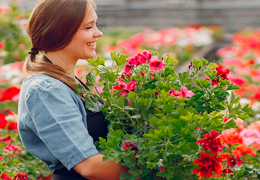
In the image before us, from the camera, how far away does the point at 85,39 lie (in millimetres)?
1434

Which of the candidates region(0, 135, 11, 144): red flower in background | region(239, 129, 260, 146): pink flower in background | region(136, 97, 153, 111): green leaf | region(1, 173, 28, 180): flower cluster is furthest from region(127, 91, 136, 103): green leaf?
region(0, 135, 11, 144): red flower in background

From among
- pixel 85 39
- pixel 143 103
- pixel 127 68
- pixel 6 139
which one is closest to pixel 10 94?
pixel 6 139

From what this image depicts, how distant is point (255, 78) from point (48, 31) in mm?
3437

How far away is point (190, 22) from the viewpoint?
442 inches

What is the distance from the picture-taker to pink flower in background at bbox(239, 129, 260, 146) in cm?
213

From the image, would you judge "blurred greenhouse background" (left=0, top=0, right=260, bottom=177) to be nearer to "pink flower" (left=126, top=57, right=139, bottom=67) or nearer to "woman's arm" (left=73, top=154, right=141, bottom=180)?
"pink flower" (left=126, top=57, right=139, bottom=67)

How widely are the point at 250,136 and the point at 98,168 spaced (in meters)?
1.31

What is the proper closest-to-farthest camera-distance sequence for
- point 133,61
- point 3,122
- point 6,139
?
1. point 133,61
2. point 6,139
3. point 3,122

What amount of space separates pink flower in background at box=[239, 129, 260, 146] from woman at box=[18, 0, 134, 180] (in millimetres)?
1097

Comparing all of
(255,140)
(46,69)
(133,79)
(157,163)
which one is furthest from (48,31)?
(255,140)

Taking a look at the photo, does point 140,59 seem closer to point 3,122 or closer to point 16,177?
point 16,177

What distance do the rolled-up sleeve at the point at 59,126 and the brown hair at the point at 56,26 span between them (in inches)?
6.0

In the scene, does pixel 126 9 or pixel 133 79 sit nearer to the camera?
pixel 133 79

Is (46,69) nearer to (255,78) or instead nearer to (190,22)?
(255,78)
